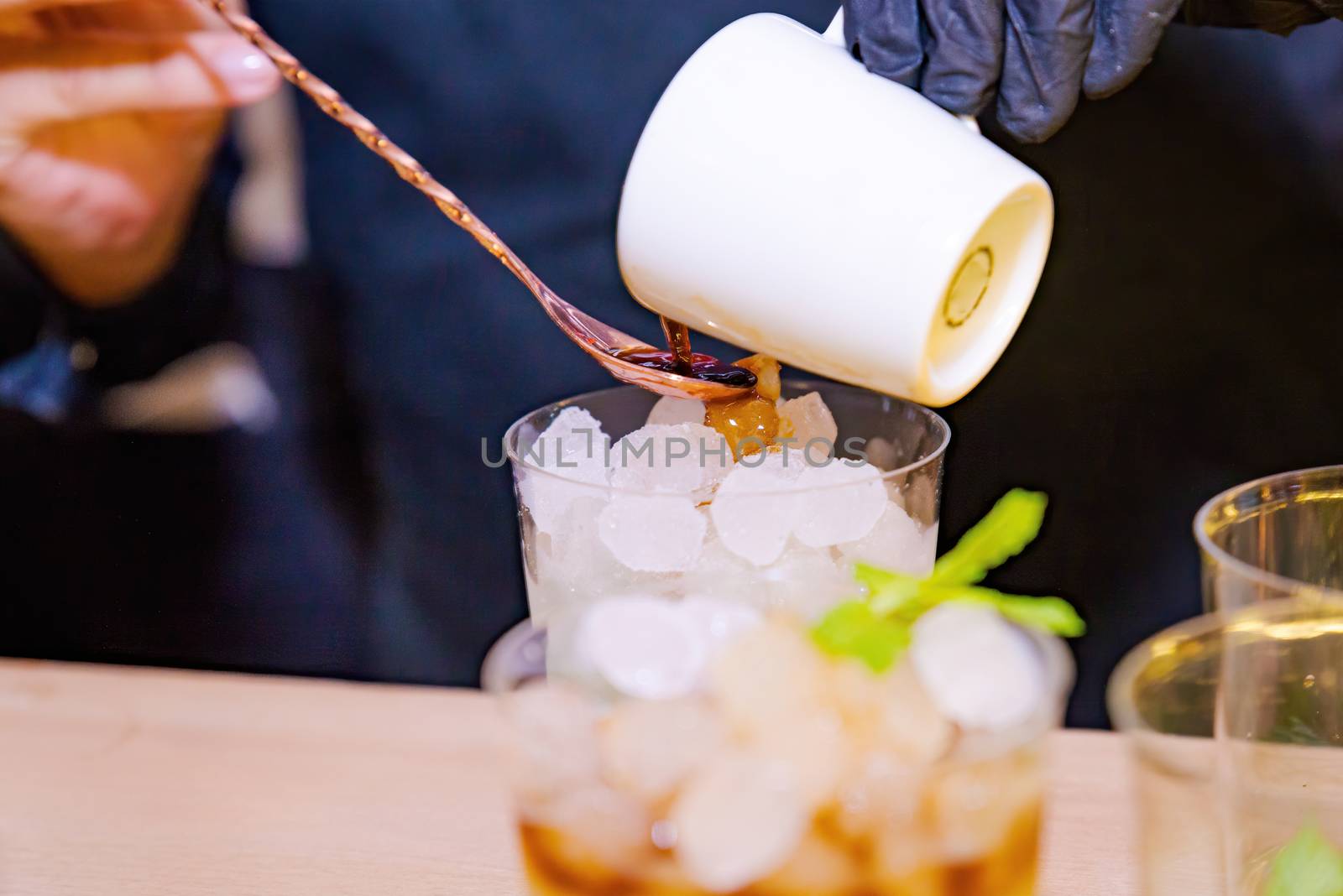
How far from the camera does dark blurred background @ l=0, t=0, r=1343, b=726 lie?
3.29ft

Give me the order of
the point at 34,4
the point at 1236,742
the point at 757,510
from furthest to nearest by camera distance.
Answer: the point at 34,4, the point at 757,510, the point at 1236,742

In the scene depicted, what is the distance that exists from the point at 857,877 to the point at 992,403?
2.34ft

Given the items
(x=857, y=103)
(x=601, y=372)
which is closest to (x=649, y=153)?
(x=857, y=103)

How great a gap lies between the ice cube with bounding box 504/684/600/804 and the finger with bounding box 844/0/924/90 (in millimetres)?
409

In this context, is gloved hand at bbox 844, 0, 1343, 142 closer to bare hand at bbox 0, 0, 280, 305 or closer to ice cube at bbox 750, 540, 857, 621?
ice cube at bbox 750, 540, 857, 621

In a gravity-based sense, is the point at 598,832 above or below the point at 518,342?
above

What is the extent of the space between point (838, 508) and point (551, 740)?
0.83 feet

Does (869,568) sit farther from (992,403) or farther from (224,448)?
(224,448)

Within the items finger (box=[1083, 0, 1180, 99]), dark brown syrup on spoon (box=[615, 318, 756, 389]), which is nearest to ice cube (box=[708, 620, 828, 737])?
dark brown syrup on spoon (box=[615, 318, 756, 389])

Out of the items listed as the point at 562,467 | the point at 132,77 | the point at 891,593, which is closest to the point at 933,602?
the point at 891,593

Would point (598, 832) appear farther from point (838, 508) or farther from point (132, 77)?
point (132, 77)

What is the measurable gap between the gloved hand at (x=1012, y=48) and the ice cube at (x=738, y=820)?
429mm

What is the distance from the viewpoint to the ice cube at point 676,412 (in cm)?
81

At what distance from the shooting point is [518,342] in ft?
3.73
